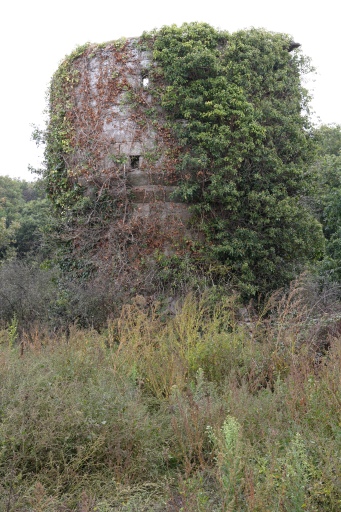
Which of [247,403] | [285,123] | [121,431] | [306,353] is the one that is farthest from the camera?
[285,123]

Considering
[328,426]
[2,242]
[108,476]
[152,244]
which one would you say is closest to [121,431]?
[108,476]

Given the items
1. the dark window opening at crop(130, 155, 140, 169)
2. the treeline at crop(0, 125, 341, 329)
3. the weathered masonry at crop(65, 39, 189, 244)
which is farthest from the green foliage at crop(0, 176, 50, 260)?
the dark window opening at crop(130, 155, 140, 169)

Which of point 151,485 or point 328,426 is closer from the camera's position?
point 151,485

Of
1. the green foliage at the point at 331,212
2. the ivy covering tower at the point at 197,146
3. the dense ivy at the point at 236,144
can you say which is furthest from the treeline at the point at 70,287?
the green foliage at the point at 331,212

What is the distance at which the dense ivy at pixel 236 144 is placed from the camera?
1074 centimetres

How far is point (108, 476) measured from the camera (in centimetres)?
421

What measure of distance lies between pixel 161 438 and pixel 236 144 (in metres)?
7.18

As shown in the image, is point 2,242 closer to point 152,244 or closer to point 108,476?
point 152,244

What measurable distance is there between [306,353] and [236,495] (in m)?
2.79

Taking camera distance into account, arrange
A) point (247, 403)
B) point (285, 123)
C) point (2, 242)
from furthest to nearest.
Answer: point (2, 242), point (285, 123), point (247, 403)

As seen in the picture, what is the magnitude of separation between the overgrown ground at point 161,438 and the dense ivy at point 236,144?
4978 mm

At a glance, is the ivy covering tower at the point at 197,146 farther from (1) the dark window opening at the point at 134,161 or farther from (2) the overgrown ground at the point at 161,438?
(2) the overgrown ground at the point at 161,438

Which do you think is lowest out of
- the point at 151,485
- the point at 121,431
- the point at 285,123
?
the point at 151,485

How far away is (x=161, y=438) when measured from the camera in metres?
4.77
